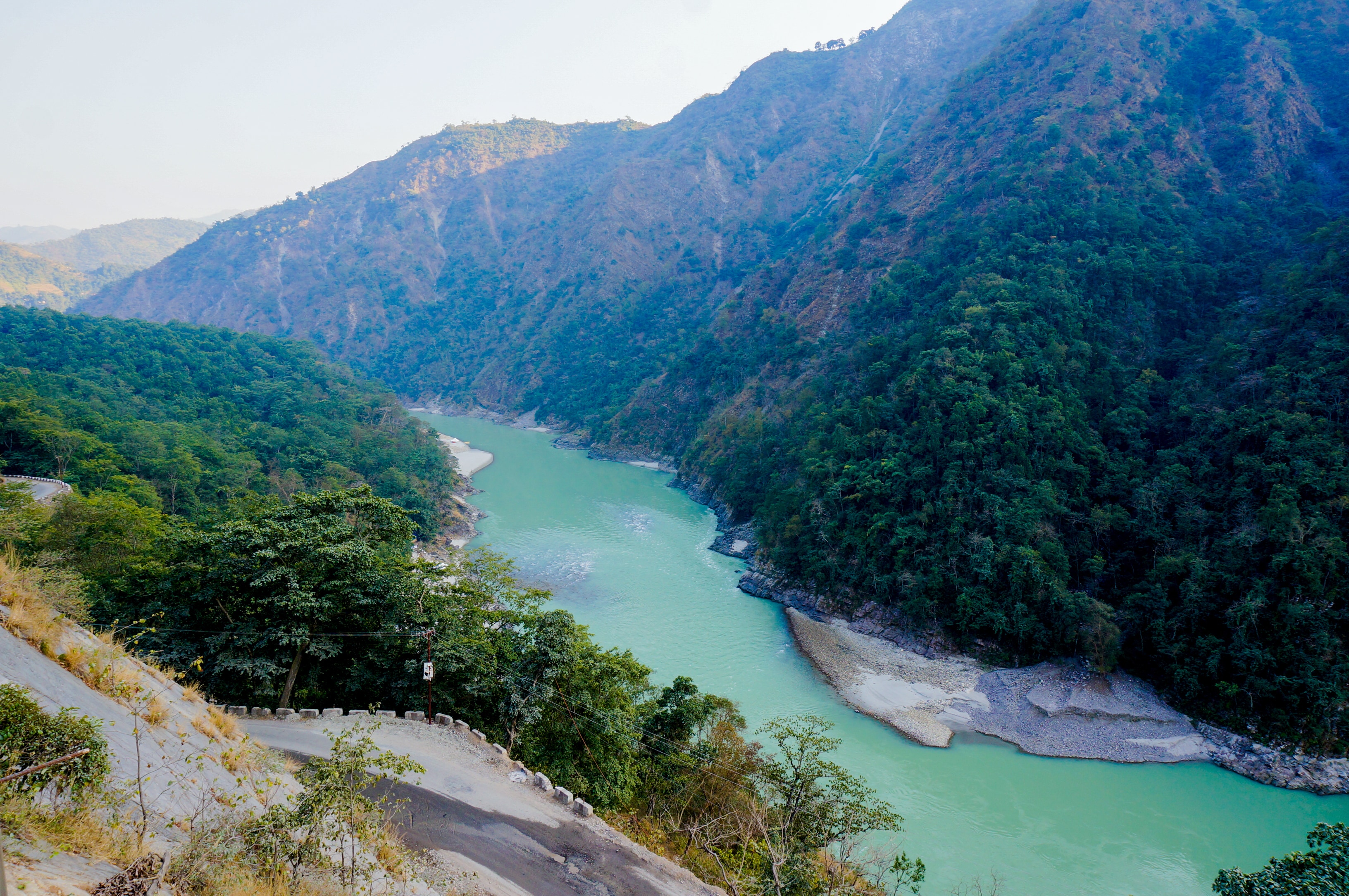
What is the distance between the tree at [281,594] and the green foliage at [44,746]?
6.96 metres

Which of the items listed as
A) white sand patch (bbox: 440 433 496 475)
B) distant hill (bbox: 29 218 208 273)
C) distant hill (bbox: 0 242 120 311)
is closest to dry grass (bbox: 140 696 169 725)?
white sand patch (bbox: 440 433 496 475)

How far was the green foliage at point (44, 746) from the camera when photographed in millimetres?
5707

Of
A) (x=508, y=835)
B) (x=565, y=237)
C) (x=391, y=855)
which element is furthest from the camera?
(x=565, y=237)

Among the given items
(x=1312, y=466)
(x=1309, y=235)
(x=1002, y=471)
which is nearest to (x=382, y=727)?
(x=1002, y=471)

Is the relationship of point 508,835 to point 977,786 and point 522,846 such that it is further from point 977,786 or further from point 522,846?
point 977,786

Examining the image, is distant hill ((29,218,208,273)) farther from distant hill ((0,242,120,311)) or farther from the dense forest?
the dense forest

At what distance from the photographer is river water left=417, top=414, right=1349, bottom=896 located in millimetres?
15023

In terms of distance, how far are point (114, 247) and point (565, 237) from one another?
155 metres

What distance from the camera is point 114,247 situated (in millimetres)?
176625

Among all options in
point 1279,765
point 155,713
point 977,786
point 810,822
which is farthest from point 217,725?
point 1279,765

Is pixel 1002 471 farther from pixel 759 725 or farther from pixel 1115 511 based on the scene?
pixel 759 725

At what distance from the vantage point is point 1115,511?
24.7m

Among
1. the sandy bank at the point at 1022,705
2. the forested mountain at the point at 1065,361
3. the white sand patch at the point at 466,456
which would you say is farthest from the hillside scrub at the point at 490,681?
the white sand patch at the point at 466,456

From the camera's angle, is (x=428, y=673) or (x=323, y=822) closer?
(x=323, y=822)
